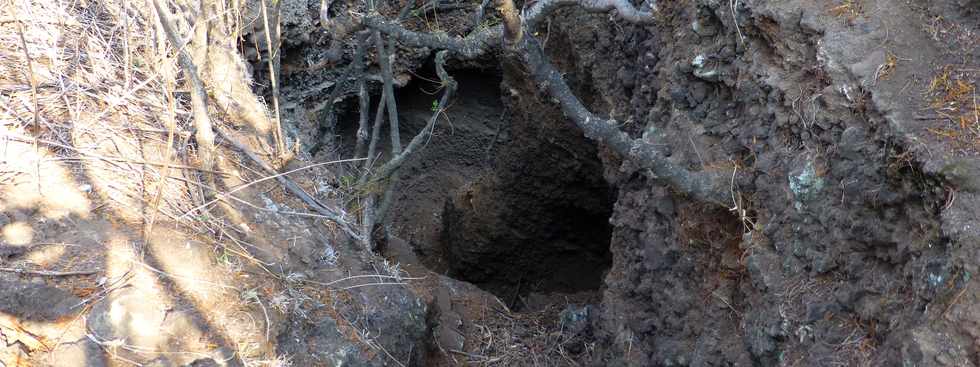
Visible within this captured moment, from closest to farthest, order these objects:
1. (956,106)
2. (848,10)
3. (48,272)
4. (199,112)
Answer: (956,106) → (48,272) → (848,10) → (199,112)

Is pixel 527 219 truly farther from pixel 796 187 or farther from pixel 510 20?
pixel 796 187

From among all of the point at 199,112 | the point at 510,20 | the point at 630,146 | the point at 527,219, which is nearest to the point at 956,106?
the point at 630,146

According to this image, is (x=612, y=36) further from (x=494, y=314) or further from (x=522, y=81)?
(x=494, y=314)

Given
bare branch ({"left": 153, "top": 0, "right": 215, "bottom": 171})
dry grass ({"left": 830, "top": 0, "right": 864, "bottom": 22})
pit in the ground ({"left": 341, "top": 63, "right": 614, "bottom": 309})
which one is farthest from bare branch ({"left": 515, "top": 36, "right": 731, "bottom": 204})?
pit in the ground ({"left": 341, "top": 63, "right": 614, "bottom": 309})

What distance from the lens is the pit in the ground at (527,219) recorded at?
15.8ft

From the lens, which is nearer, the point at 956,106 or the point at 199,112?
the point at 956,106

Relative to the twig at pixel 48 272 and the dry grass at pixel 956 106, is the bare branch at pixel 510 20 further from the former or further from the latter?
the twig at pixel 48 272

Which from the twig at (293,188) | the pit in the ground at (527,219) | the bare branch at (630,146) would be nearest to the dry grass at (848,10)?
the bare branch at (630,146)

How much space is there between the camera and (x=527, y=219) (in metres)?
5.32

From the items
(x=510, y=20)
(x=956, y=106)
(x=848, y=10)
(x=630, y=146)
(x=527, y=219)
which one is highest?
(x=510, y=20)

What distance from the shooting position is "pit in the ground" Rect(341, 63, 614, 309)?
15.8 ft

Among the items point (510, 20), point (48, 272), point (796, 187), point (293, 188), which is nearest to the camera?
point (48, 272)

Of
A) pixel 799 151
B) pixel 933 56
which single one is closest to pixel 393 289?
pixel 799 151

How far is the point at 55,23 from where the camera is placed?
9.51 feet
